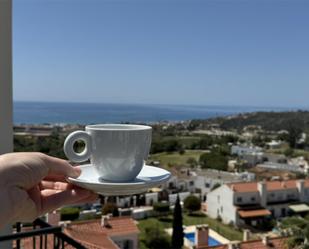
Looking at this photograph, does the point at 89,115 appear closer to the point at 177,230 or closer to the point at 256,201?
the point at 256,201

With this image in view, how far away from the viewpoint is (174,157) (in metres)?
30.0

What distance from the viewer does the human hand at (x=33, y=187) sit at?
0.55 meters

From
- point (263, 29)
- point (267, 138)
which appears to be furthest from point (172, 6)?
point (267, 138)

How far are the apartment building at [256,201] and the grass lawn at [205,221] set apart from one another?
0.60 meters

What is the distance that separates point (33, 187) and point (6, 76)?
21.5 inches

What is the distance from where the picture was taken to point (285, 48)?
134ft

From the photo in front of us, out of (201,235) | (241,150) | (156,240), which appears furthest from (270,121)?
(201,235)

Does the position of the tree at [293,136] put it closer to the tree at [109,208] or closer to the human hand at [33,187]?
the tree at [109,208]

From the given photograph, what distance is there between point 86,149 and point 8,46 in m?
0.53

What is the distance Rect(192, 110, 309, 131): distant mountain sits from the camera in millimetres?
41719

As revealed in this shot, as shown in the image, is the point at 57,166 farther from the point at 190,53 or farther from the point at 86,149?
the point at 190,53

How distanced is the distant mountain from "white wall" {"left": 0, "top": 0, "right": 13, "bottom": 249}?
41.1 meters

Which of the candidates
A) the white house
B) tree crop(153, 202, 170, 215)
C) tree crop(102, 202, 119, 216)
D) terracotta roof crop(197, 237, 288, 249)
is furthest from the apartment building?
the white house

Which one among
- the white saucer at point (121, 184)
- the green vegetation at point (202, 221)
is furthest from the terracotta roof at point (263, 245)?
the white saucer at point (121, 184)
